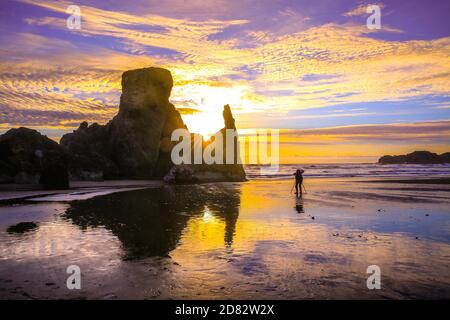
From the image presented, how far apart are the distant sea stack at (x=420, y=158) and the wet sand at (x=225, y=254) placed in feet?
547

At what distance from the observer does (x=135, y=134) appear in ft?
211

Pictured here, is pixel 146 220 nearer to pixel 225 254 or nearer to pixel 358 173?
pixel 225 254

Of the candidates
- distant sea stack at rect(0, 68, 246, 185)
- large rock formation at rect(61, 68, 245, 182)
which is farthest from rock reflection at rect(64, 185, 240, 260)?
large rock formation at rect(61, 68, 245, 182)

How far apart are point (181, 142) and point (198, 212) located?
162ft

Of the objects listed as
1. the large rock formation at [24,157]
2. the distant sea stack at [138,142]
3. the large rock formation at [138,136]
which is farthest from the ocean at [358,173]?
the large rock formation at [24,157]

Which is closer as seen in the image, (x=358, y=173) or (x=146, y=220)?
(x=146, y=220)

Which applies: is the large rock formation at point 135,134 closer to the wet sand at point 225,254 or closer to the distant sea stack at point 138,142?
the distant sea stack at point 138,142

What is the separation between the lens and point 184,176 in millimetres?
51219

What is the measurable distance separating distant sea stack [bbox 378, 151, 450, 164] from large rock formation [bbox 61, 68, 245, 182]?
138230 millimetres

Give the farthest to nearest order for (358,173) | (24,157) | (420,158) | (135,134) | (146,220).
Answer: (420,158), (358,173), (135,134), (24,157), (146,220)

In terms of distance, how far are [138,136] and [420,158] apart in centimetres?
15499

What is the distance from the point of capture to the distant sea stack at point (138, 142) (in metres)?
54.0

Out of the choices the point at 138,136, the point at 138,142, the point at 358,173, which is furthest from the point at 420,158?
the point at 138,142

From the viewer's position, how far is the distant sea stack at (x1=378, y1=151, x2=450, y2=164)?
16125 centimetres
